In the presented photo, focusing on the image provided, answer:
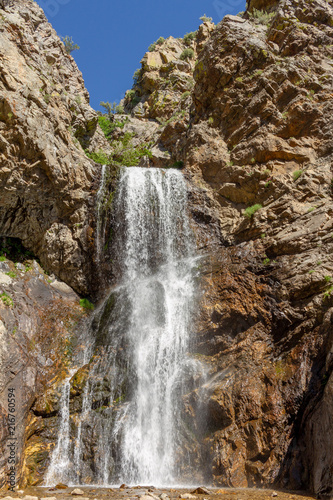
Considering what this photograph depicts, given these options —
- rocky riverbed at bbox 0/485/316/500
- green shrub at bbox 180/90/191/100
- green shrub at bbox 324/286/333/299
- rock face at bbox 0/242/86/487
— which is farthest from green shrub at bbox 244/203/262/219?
green shrub at bbox 180/90/191/100

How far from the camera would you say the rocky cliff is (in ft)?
32.0

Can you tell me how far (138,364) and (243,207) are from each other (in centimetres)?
839

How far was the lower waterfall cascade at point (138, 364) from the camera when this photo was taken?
392 inches

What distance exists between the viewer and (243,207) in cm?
1645

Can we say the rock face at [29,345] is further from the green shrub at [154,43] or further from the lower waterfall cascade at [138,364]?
the green shrub at [154,43]

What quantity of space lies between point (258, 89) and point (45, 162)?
10.5 m

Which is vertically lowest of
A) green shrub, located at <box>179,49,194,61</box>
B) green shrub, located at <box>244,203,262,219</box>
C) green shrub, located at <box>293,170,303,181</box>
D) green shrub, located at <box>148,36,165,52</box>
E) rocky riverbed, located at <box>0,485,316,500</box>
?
rocky riverbed, located at <box>0,485,316,500</box>

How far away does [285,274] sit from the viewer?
1248 cm

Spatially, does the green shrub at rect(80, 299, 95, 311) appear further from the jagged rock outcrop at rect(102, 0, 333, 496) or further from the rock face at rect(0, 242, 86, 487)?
the jagged rock outcrop at rect(102, 0, 333, 496)

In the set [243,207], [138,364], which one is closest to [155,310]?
[138,364]

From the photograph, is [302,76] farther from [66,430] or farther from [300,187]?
[66,430]

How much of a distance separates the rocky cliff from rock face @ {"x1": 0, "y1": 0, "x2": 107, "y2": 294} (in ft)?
0.18

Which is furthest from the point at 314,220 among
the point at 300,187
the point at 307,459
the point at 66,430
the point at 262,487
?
the point at 66,430

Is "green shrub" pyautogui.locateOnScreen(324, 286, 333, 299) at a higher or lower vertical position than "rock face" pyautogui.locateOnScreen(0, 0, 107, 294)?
lower
